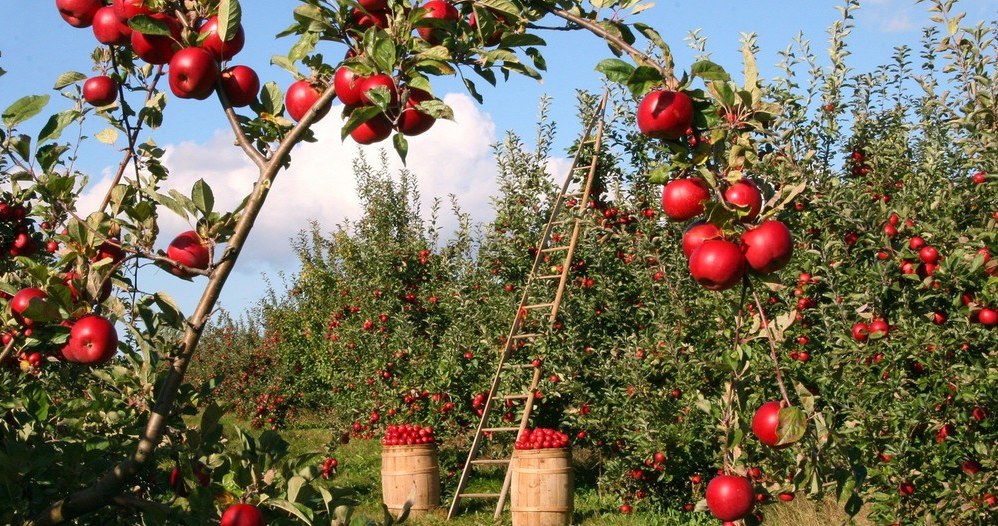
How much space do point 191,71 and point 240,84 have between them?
0.12m

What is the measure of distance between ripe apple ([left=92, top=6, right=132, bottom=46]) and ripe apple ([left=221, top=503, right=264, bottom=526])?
2.61 ft

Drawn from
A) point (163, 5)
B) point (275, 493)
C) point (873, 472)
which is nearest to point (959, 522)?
point (873, 472)

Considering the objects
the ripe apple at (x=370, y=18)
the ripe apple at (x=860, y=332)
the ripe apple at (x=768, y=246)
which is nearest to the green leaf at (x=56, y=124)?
the ripe apple at (x=370, y=18)

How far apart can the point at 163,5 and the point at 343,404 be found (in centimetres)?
963

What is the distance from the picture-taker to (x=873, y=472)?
4.54 m

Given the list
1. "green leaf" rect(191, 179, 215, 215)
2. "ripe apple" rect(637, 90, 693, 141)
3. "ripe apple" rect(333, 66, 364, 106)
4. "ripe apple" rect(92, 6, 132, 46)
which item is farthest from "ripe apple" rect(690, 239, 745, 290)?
"ripe apple" rect(92, 6, 132, 46)

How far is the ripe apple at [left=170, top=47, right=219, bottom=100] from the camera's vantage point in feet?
4.37

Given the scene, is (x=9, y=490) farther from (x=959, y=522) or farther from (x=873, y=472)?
(x=959, y=522)

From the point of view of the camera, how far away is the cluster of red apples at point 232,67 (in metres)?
1.34

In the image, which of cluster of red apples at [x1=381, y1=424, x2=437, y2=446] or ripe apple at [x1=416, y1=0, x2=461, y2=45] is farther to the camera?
cluster of red apples at [x1=381, y1=424, x2=437, y2=446]

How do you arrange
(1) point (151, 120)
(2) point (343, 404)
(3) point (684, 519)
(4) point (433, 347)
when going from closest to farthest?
(1) point (151, 120) < (3) point (684, 519) < (4) point (433, 347) < (2) point (343, 404)

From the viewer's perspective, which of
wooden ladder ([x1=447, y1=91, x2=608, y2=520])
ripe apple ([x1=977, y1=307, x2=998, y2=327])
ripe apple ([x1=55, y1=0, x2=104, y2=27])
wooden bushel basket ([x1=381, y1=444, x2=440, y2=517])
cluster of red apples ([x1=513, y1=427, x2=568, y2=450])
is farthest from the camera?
wooden bushel basket ([x1=381, y1=444, x2=440, y2=517])

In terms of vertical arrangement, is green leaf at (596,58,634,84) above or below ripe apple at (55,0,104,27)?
below

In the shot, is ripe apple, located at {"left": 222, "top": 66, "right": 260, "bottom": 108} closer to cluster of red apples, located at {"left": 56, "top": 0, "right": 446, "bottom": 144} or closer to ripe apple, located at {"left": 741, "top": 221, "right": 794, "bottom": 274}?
cluster of red apples, located at {"left": 56, "top": 0, "right": 446, "bottom": 144}
